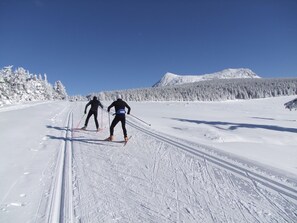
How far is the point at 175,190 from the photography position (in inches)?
200

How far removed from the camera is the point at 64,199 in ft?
14.8

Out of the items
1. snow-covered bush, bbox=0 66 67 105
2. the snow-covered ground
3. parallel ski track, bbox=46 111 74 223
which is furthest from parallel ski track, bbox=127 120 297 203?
snow-covered bush, bbox=0 66 67 105

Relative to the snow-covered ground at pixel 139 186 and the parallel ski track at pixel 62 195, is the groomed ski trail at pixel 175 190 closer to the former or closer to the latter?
the snow-covered ground at pixel 139 186

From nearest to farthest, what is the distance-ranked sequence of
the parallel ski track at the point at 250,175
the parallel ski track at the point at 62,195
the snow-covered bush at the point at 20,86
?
the parallel ski track at the point at 62,195 → the parallel ski track at the point at 250,175 → the snow-covered bush at the point at 20,86

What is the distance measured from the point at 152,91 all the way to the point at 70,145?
134m

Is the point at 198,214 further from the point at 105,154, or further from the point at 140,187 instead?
the point at 105,154

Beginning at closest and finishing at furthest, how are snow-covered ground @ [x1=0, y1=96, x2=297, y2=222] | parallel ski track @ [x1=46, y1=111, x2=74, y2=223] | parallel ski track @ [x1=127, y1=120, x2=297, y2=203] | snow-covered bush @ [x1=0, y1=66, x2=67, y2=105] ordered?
parallel ski track @ [x1=46, y1=111, x2=74, y2=223] → snow-covered ground @ [x1=0, y1=96, x2=297, y2=222] → parallel ski track @ [x1=127, y1=120, x2=297, y2=203] → snow-covered bush @ [x1=0, y1=66, x2=67, y2=105]

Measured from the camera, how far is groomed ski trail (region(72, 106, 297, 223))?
4.04m

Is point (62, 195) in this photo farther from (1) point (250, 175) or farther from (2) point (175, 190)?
(1) point (250, 175)

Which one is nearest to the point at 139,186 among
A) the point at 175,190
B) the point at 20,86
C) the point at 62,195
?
the point at 175,190

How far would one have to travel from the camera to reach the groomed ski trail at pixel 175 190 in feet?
13.3

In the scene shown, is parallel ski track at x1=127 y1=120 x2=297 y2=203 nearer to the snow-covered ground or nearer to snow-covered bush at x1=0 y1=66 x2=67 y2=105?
the snow-covered ground

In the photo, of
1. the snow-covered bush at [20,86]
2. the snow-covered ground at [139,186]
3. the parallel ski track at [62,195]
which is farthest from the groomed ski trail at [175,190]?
the snow-covered bush at [20,86]

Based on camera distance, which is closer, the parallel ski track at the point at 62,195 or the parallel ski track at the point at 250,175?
the parallel ski track at the point at 62,195
